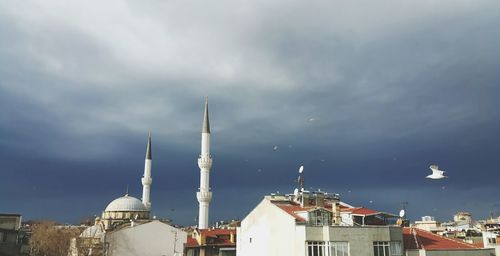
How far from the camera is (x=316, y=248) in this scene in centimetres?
3086

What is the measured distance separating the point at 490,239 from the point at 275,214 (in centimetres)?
2508

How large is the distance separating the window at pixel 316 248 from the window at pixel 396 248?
5132 mm

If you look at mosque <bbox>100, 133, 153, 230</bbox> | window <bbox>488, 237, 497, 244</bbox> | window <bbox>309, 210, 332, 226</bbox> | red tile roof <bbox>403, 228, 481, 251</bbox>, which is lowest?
red tile roof <bbox>403, 228, 481, 251</bbox>

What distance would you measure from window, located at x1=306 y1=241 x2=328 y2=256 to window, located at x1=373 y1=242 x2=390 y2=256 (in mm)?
3581

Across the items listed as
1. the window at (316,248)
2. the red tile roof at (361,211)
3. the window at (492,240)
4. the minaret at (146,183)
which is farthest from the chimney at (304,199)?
the minaret at (146,183)

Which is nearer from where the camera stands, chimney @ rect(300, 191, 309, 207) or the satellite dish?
the satellite dish

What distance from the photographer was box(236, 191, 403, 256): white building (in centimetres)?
3072

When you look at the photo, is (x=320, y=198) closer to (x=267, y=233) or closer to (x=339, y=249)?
(x=267, y=233)

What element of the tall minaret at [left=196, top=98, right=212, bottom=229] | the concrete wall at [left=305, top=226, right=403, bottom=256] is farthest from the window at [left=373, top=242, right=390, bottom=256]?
the tall minaret at [left=196, top=98, right=212, bottom=229]

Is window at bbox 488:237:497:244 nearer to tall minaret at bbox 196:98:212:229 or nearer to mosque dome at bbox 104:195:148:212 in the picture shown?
tall minaret at bbox 196:98:212:229

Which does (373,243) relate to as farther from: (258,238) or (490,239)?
(490,239)

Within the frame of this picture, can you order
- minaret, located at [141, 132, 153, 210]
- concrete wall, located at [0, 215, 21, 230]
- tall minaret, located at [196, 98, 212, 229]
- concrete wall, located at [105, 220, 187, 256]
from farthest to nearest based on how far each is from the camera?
minaret, located at [141, 132, 153, 210], tall minaret, located at [196, 98, 212, 229], concrete wall, located at [105, 220, 187, 256], concrete wall, located at [0, 215, 21, 230]

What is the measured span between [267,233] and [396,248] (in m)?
9.96

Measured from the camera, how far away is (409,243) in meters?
34.3
